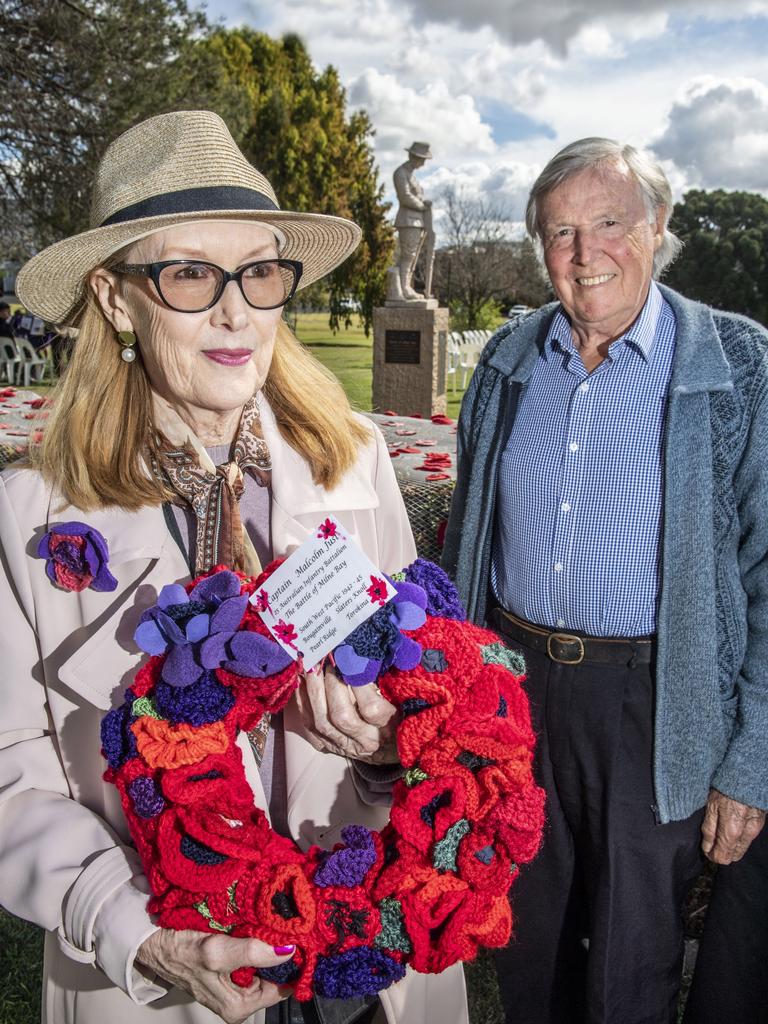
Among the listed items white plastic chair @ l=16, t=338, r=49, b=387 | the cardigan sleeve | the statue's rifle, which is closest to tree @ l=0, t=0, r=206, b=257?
white plastic chair @ l=16, t=338, r=49, b=387

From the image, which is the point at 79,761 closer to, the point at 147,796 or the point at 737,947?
the point at 147,796

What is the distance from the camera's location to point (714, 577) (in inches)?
80.7

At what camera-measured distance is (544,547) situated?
228 centimetres

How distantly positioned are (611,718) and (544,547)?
49cm

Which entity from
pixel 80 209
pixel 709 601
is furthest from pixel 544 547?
pixel 80 209

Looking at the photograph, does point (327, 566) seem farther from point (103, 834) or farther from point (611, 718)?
point (611, 718)

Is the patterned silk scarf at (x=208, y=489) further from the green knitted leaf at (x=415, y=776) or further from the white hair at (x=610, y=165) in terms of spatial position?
the white hair at (x=610, y=165)

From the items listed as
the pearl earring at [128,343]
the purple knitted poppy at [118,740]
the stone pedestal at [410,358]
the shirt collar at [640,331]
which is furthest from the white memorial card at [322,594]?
the stone pedestal at [410,358]

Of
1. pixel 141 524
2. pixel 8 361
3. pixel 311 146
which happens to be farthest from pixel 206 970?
pixel 311 146

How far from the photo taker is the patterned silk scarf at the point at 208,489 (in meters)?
1.55

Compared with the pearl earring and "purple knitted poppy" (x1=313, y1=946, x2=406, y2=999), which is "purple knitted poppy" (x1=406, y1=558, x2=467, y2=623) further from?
the pearl earring

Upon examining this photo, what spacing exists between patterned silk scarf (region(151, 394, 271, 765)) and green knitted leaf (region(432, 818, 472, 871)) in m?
0.50

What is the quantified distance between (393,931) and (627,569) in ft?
4.17

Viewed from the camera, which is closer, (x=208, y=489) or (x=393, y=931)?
(x=393, y=931)
